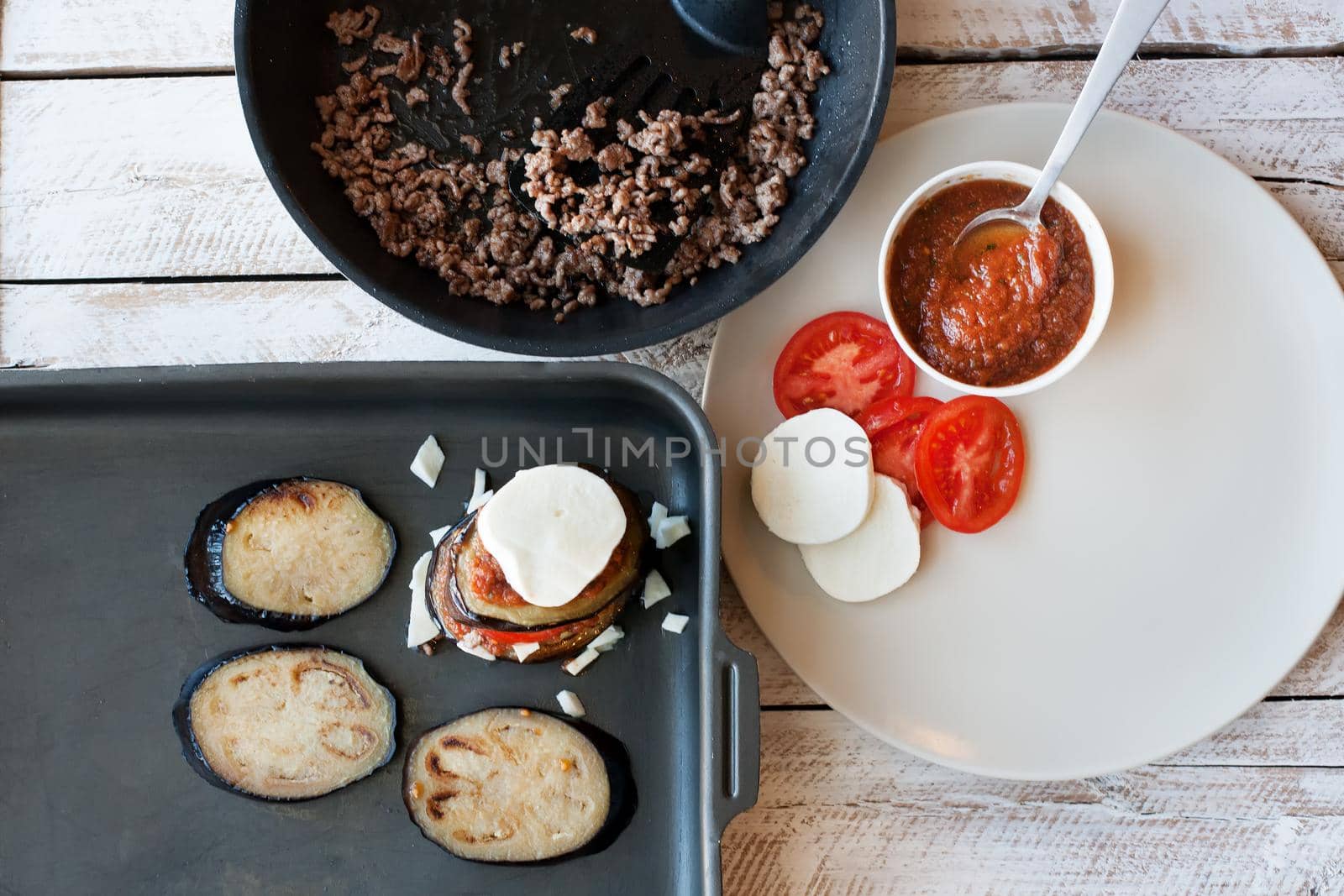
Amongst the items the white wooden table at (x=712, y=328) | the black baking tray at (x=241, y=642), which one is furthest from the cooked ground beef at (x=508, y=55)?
the black baking tray at (x=241, y=642)

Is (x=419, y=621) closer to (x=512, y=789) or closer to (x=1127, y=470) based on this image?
(x=512, y=789)

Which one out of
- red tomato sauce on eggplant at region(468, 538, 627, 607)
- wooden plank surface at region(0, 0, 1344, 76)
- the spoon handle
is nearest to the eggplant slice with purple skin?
red tomato sauce on eggplant at region(468, 538, 627, 607)

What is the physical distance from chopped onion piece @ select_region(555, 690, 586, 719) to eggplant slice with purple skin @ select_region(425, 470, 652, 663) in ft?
0.27

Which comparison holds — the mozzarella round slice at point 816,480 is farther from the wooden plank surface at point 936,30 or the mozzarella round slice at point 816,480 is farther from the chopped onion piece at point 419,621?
the wooden plank surface at point 936,30

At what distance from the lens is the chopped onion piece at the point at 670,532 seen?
70.7 inches

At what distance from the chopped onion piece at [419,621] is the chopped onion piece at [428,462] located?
0.18 meters

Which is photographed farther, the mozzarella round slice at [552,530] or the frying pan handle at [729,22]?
the frying pan handle at [729,22]

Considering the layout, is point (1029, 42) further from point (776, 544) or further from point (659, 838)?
point (659, 838)

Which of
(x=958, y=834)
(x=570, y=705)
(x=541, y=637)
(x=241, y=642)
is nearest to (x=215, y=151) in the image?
(x=241, y=642)

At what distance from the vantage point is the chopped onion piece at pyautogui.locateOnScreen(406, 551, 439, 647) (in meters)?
1.81

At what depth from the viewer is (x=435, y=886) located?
1.78 meters

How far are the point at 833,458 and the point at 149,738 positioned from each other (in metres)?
1.45

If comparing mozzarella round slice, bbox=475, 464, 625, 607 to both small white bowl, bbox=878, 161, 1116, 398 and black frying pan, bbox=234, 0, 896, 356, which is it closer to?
black frying pan, bbox=234, 0, 896, 356

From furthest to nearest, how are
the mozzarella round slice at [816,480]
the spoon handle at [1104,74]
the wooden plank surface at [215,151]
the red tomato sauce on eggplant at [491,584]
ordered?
the wooden plank surface at [215,151]
the mozzarella round slice at [816,480]
the red tomato sauce on eggplant at [491,584]
the spoon handle at [1104,74]
